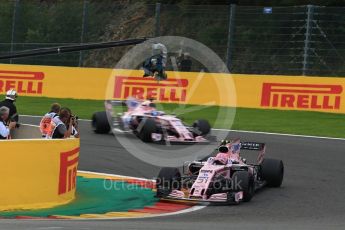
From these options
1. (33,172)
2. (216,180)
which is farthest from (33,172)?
(216,180)

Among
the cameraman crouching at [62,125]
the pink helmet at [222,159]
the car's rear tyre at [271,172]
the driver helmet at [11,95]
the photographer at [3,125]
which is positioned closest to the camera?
the pink helmet at [222,159]

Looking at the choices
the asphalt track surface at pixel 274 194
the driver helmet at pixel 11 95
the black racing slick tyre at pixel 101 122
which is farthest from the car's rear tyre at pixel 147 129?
the driver helmet at pixel 11 95

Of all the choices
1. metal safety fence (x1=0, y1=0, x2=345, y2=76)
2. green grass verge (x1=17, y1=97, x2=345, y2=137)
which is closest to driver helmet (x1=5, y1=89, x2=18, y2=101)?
green grass verge (x1=17, y1=97, x2=345, y2=137)

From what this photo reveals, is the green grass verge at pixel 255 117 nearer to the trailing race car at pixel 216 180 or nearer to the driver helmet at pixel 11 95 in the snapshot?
the driver helmet at pixel 11 95

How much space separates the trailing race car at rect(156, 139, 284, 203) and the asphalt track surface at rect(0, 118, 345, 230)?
0.21 meters

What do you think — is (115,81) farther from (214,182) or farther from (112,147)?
(214,182)

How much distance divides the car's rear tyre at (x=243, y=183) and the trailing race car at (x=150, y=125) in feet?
20.3

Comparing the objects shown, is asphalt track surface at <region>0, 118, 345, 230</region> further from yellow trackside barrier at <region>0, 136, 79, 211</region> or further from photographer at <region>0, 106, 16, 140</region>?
photographer at <region>0, 106, 16, 140</region>

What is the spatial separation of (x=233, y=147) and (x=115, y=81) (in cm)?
1572

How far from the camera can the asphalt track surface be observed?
9219mm

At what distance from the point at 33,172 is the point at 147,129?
24.6 ft

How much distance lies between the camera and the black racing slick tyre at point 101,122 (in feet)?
63.9

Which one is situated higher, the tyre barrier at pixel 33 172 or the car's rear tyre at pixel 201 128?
the car's rear tyre at pixel 201 128

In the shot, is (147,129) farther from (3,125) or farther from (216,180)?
(216,180)
